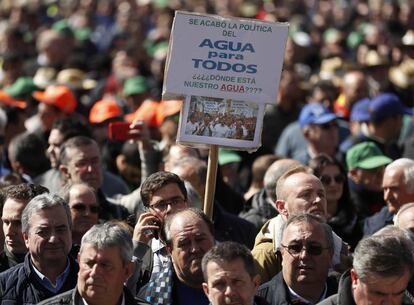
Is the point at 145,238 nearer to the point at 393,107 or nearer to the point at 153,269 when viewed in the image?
the point at 153,269

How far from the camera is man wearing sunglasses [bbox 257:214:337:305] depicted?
7.94 metres

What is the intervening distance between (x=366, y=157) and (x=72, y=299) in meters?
4.87

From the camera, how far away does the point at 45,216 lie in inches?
324

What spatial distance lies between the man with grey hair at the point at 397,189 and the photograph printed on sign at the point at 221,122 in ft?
5.35

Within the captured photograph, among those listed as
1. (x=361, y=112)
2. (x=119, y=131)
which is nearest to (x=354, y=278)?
(x=119, y=131)

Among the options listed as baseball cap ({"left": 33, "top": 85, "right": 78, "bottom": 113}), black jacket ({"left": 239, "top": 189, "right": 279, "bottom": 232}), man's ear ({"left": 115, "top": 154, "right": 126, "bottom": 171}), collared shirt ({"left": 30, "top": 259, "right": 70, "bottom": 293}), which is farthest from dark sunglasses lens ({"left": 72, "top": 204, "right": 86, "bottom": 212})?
baseball cap ({"left": 33, "top": 85, "right": 78, "bottom": 113})

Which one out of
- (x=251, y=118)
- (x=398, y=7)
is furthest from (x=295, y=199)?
(x=398, y=7)

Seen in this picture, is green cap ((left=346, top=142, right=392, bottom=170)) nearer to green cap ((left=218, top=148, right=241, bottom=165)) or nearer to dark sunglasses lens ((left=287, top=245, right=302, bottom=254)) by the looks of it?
green cap ((left=218, top=148, right=241, bottom=165))

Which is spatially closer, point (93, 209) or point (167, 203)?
point (167, 203)

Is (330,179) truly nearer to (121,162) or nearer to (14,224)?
(121,162)

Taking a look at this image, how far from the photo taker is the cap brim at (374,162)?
11656 millimetres

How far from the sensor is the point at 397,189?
10148mm

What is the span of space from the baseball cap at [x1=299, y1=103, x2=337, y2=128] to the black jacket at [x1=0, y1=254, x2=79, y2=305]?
5325mm

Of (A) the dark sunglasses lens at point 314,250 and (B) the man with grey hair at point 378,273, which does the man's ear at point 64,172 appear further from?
(B) the man with grey hair at point 378,273
